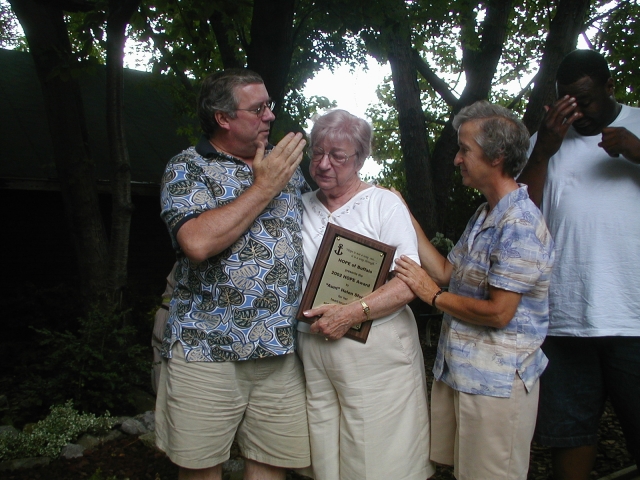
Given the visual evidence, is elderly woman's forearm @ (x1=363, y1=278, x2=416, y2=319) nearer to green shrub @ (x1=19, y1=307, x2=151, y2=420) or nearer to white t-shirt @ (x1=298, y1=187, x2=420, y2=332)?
white t-shirt @ (x1=298, y1=187, x2=420, y2=332)

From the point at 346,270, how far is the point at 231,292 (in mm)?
486

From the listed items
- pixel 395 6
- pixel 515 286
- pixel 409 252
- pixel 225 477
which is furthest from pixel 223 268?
pixel 395 6

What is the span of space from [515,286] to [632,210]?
26.2 inches

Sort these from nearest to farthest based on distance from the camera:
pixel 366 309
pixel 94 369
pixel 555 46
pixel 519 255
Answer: pixel 519 255
pixel 366 309
pixel 94 369
pixel 555 46

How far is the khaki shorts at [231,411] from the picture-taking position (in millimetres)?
2326

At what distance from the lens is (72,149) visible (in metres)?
→ 5.57

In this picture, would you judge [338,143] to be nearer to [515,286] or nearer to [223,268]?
[223,268]

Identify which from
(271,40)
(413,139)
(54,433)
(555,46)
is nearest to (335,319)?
(271,40)

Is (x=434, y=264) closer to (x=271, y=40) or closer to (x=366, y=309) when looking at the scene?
(x=366, y=309)

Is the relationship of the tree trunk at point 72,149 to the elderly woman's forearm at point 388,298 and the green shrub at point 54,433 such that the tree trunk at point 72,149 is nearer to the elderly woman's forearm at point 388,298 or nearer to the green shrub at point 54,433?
the green shrub at point 54,433

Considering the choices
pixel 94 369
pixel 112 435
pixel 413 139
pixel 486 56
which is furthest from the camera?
pixel 413 139

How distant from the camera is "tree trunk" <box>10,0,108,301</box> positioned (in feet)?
17.8

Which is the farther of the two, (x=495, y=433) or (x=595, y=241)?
(x=595, y=241)

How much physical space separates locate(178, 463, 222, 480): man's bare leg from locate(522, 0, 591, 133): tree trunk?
5.09 metres
